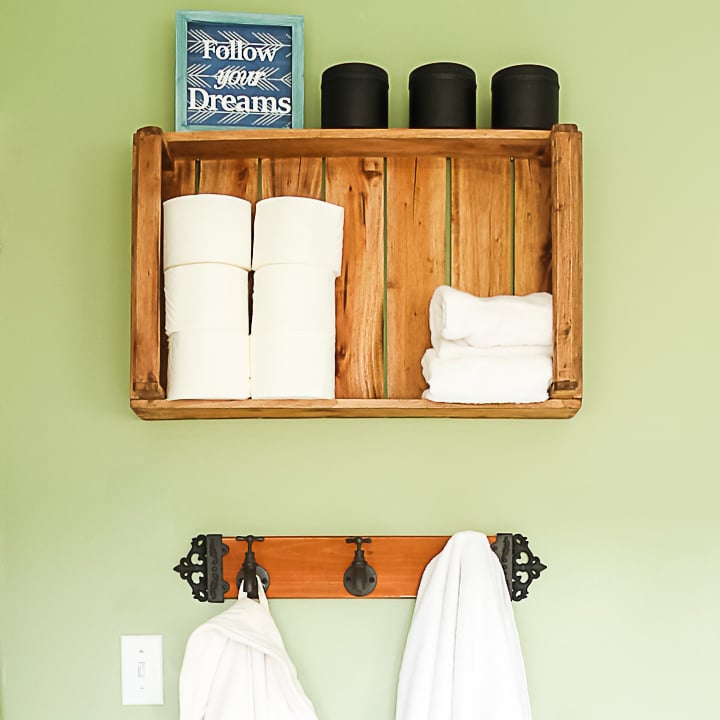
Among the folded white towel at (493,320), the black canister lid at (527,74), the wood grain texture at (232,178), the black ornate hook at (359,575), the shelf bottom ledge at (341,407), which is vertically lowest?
the black ornate hook at (359,575)

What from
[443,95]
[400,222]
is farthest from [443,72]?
[400,222]

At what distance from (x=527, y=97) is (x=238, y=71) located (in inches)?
18.5

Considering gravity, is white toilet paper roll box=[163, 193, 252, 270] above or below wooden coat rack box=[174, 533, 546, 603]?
above

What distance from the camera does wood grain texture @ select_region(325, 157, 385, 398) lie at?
160 centimetres

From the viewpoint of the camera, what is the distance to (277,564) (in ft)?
5.24

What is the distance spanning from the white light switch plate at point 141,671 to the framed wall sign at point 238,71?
836mm

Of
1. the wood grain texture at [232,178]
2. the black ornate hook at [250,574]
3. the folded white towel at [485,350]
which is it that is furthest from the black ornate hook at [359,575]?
the wood grain texture at [232,178]

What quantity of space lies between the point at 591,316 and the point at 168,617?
85 centimetres

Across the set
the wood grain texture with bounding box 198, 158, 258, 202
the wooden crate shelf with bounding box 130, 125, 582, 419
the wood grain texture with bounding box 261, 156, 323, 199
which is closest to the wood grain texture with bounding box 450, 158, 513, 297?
the wooden crate shelf with bounding box 130, 125, 582, 419

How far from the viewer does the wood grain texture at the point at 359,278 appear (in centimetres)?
160

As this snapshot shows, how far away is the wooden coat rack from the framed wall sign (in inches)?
26.8

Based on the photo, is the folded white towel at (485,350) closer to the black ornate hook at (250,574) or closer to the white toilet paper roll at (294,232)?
the white toilet paper roll at (294,232)

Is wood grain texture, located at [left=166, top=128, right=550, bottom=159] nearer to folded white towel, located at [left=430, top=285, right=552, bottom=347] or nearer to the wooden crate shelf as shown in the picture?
the wooden crate shelf

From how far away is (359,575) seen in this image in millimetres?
1587
